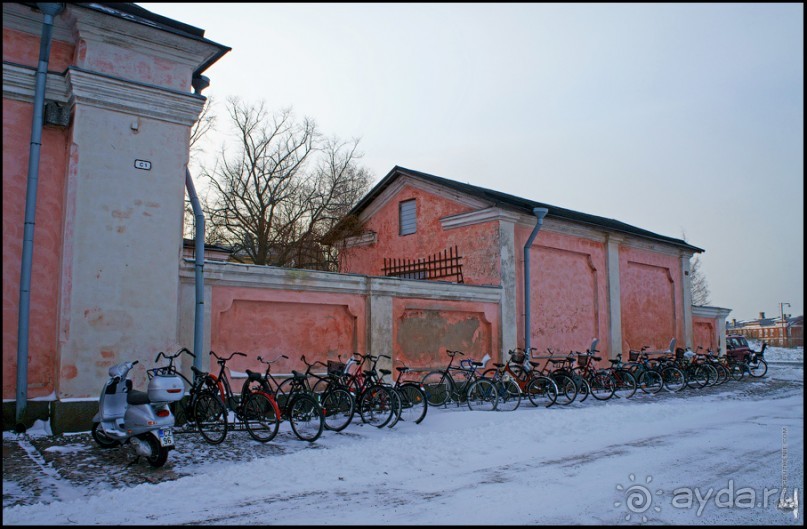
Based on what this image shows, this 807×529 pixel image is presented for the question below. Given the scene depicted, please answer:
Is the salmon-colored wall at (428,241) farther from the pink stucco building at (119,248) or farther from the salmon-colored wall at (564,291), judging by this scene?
the pink stucco building at (119,248)

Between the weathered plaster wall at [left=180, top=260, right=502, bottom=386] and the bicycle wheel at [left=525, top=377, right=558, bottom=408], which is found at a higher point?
the weathered plaster wall at [left=180, top=260, right=502, bottom=386]

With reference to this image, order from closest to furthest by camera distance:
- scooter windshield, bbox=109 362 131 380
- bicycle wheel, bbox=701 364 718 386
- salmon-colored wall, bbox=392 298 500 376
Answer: scooter windshield, bbox=109 362 131 380
salmon-colored wall, bbox=392 298 500 376
bicycle wheel, bbox=701 364 718 386

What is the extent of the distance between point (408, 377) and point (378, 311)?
5.35ft

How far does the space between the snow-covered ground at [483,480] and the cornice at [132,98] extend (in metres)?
4.71

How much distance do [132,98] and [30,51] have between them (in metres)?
1.44

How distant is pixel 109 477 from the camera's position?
5863 millimetres

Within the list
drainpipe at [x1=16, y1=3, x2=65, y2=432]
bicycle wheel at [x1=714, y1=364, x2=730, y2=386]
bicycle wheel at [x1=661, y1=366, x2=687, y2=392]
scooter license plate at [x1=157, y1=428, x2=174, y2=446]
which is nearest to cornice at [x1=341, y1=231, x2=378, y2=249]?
bicycle wheel at [x1=661, y1=366, x2=687, y2=392]

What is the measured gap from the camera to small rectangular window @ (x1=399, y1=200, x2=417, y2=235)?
17953mm

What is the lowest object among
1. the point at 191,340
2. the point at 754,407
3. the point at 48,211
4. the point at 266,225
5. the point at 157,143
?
the point at 754,407

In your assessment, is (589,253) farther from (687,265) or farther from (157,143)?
(157,143)

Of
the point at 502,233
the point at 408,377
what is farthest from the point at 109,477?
the point at 502,233

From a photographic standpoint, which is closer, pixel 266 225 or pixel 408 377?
pixel 408 377

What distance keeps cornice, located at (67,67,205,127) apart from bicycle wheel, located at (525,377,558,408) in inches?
311

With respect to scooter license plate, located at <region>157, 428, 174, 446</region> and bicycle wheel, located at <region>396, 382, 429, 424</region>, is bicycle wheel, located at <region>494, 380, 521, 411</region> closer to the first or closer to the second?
bicycle wheel, located at <region>396, 382, 429, 424</region>
